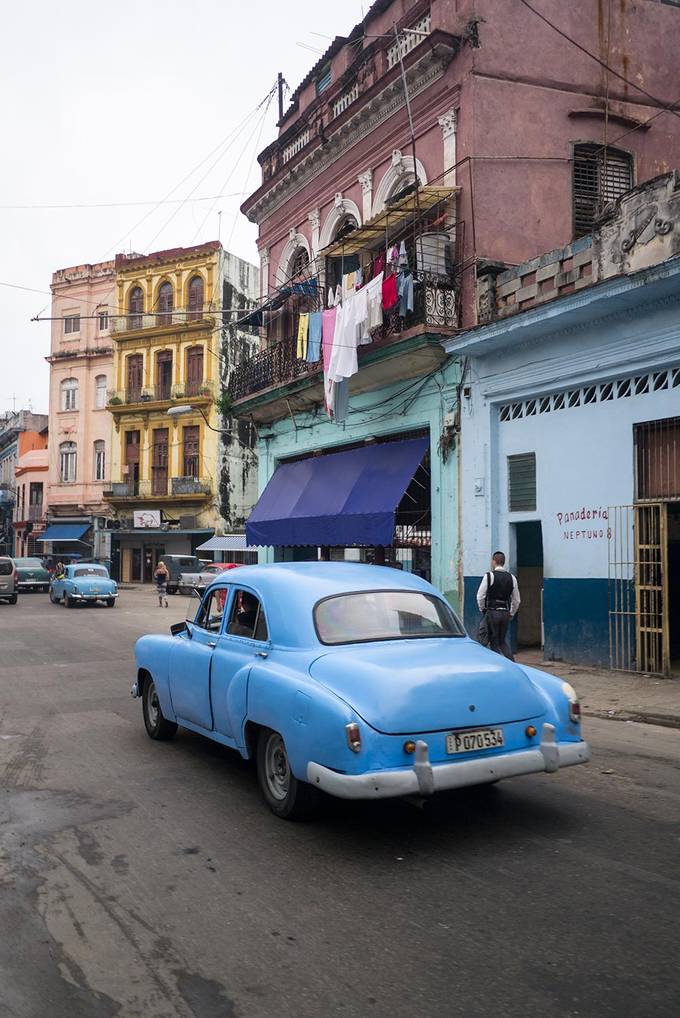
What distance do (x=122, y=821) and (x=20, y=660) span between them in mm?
9995

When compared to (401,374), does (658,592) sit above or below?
below

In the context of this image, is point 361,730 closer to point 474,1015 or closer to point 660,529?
point 474,1015

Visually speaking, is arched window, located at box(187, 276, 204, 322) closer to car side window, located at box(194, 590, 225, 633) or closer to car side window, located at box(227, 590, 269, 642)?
car side window, located at box(194, 590, 225, 633)

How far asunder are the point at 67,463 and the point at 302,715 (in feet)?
169

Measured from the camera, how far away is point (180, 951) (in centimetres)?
361

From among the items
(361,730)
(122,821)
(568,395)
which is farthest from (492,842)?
(568,395)

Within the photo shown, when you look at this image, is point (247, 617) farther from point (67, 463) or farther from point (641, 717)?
point (67, 463)

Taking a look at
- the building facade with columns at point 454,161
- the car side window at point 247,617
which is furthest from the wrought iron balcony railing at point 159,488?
the car side window at point 247,617

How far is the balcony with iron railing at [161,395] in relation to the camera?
153 ft

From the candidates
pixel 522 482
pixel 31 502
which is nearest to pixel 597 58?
pixel 522 482

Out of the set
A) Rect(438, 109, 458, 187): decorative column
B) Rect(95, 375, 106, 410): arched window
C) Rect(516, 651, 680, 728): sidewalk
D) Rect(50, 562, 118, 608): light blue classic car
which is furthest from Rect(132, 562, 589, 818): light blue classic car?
Rect(95, 375, 106, 410): arched window

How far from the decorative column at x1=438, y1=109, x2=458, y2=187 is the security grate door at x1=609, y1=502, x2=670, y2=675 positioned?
7195 millimetres

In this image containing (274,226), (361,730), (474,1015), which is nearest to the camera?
(474,1015)

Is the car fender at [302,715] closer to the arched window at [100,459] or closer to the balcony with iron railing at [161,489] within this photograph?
the balcony with iron railing at [161,489]
